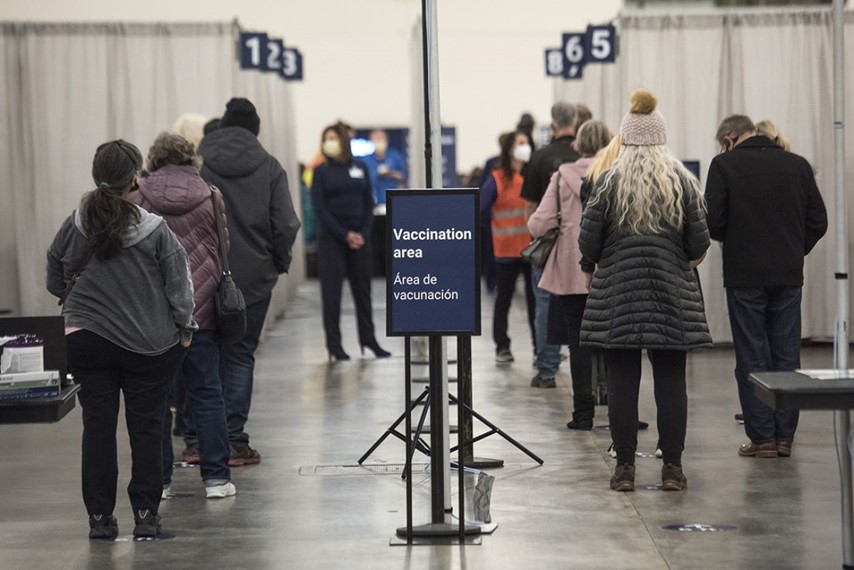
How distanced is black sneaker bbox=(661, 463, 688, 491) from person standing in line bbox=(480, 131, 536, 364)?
3.67m

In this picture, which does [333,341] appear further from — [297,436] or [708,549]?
[708,549]

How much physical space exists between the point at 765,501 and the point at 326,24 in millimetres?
15395

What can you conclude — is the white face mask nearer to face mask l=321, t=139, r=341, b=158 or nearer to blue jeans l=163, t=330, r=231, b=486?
face mask l=321, t=139, r=341, b=158

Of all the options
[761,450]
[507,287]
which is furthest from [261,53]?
[761,450]

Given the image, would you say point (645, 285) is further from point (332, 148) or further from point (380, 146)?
point (380, 146)

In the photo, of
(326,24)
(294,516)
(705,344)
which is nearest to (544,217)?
(705,344)

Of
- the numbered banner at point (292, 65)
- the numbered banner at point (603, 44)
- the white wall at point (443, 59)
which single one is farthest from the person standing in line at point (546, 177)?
the white wall at point (443, 59)

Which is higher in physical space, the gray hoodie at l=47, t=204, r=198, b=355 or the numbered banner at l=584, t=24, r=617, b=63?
the numbered banner at l=584, t=24, r=617, b=63

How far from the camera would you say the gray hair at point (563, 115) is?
803cm

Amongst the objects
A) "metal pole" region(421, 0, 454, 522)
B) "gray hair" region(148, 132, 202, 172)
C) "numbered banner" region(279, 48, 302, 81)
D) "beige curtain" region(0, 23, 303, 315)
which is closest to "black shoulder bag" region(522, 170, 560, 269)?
"gray hair" region(148, 132, 202, 172)

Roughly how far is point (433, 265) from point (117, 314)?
1056mm

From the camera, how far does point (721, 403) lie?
25.4 feet

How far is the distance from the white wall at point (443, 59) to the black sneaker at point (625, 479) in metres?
14.0

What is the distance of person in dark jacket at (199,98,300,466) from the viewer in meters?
6.14
